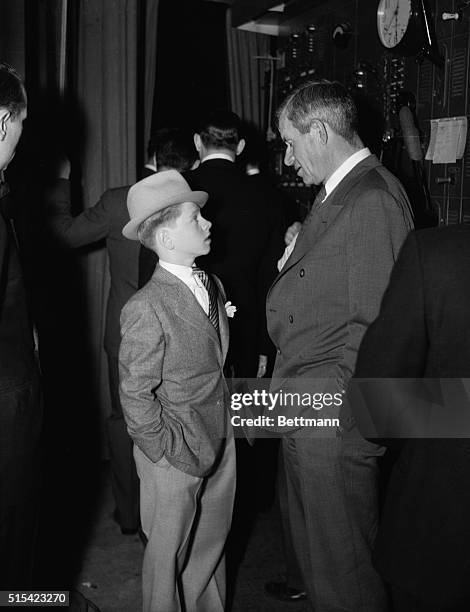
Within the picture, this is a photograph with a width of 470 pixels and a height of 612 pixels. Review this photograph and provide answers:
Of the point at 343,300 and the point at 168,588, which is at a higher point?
the point at 343,300

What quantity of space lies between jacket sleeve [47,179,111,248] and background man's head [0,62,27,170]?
1.53 meters

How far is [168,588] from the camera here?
2166 millimetres

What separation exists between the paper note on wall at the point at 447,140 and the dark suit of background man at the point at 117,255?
111 cm

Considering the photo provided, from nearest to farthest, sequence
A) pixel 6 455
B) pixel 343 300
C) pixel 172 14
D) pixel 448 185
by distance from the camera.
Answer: pixel 6 455
pixel 343 300
pixel 448 185
pixel 172 14

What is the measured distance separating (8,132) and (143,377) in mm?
768

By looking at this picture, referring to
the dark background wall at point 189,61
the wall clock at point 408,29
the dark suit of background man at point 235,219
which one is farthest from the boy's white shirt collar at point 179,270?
the dark background wall at point 189,61

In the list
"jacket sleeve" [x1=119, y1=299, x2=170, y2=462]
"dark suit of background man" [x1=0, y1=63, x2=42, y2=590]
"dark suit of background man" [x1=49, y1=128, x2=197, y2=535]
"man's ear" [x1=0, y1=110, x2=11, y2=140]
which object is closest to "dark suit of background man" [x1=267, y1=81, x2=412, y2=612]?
"jacket sleeve" [x1=119, y1=299, x2=170, y2=462]

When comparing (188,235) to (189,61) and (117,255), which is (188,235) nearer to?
(117,255)

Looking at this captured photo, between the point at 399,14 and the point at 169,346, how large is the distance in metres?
1.98

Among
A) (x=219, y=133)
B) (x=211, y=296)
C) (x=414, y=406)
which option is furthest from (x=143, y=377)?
(x=219, y=133)

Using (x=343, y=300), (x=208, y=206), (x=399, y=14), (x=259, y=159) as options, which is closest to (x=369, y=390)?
(x=343, y=300)

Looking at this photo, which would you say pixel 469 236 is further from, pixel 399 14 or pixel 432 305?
pixel 399 14

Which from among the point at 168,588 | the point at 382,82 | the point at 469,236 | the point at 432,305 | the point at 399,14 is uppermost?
the point at 399,14

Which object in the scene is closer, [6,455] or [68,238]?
[6,455]
